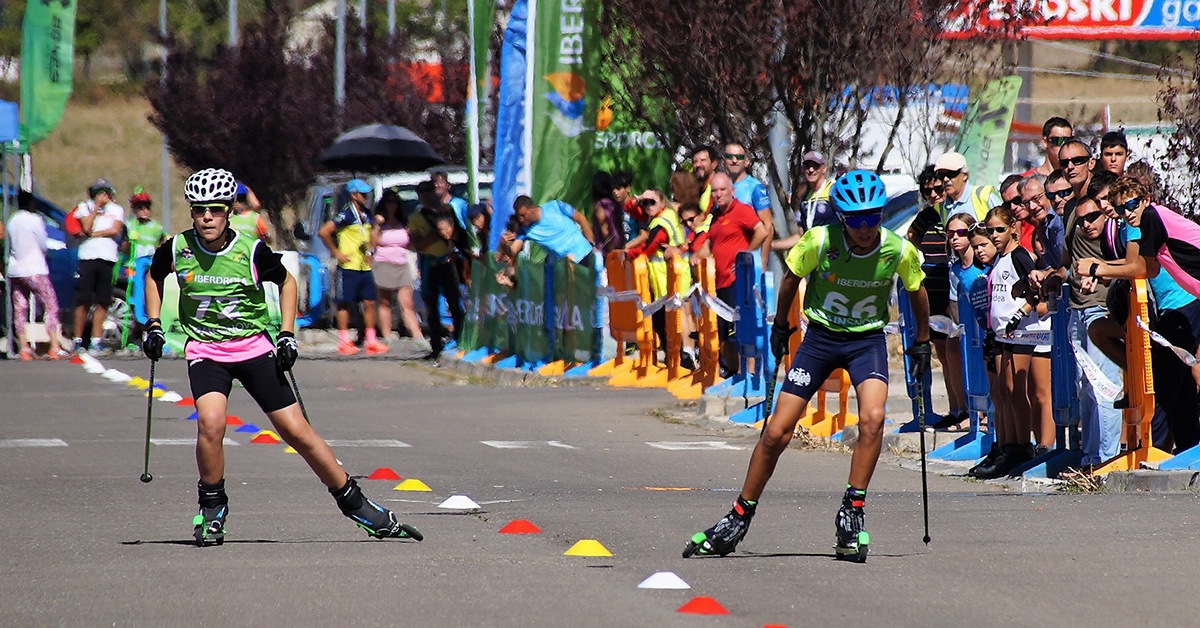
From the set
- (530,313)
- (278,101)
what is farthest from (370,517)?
(278,101)

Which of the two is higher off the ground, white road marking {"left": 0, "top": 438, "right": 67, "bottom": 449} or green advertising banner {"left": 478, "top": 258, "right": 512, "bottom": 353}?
green advertising banner {"left": 478, "top": 258, "right": 512, "bottom": 353}

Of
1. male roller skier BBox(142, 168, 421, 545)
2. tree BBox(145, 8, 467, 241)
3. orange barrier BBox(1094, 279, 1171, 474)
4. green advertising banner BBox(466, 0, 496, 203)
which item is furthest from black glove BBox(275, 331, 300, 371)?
tree BBox(145, 8, 467, 241)

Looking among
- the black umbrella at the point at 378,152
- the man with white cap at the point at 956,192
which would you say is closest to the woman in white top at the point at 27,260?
the black umbrella at the point at 378,152

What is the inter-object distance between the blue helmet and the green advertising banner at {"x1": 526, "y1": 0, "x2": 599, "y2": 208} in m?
12.7

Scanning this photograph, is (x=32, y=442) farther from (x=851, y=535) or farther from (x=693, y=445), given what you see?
(x=851, y=535)

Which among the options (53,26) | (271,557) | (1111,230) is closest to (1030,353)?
(1111,230)

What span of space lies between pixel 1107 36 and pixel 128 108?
56.7m

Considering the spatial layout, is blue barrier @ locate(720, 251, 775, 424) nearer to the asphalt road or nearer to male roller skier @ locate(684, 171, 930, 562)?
the asphalt road

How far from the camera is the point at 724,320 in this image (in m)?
15.9

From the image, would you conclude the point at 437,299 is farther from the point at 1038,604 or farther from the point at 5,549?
the point at 1038,604

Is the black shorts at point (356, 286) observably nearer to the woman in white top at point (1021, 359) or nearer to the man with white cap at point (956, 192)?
the man with white cap at point (956, 192)

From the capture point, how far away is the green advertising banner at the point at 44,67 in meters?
28.6

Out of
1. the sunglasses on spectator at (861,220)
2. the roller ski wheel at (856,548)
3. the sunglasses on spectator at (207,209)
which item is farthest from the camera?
the sunglasses on spectator at (207,209)

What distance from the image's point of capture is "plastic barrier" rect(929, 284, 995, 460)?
39.2 feet
